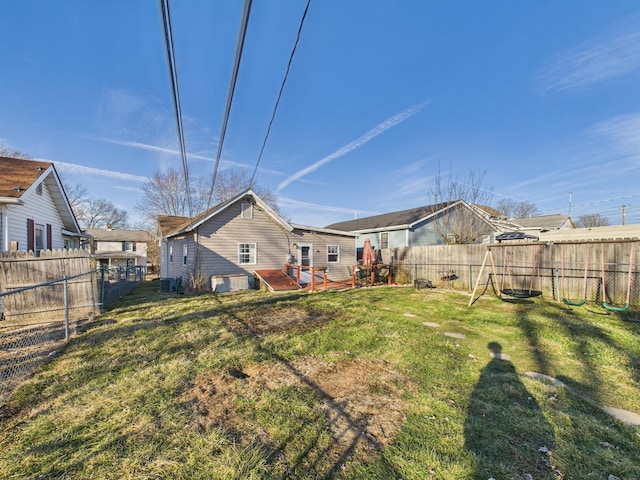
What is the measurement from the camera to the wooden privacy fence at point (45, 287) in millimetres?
7062

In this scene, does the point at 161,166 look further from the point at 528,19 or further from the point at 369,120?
the point at 528,19

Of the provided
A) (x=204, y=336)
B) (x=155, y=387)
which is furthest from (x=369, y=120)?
(x=155, y=387)

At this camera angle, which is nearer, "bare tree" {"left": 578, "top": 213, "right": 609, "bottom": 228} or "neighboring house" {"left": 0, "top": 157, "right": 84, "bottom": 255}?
"neighboring house" {"left": 0, "top": 157, "right": 84, "bottom": 255}

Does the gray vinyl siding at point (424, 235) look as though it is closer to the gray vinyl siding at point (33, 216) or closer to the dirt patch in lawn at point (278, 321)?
the dirt patch in lawn at point (278, 321)

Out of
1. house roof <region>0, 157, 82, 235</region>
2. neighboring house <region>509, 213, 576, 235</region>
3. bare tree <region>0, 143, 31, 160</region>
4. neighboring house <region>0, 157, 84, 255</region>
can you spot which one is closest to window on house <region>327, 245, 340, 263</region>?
neighboring house <region>0, 157, 84, 255</region>

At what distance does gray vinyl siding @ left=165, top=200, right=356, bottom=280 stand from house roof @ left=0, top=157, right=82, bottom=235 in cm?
517

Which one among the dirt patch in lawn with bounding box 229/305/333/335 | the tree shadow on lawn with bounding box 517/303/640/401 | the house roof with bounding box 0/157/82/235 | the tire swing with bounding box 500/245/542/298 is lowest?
the dirt patch in lawn with bounding box 229/305/333/335

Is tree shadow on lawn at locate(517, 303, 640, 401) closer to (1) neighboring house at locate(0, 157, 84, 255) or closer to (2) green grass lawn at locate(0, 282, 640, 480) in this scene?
(2) green grass lawn at locate(0, 282, 640, 480)

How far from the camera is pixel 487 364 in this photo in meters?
4.31

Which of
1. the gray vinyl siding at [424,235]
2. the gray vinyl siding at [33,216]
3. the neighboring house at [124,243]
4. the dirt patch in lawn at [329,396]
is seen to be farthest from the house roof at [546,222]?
the neighboring house at [124,243]

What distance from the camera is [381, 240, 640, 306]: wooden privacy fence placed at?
→ 8344 millimetres

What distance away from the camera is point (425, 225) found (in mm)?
19688

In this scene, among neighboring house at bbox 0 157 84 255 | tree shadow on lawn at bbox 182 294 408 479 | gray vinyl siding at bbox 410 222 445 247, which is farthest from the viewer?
gray vinyl siding at bbox 410 222 445 247

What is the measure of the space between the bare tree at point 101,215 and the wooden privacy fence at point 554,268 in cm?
5041
